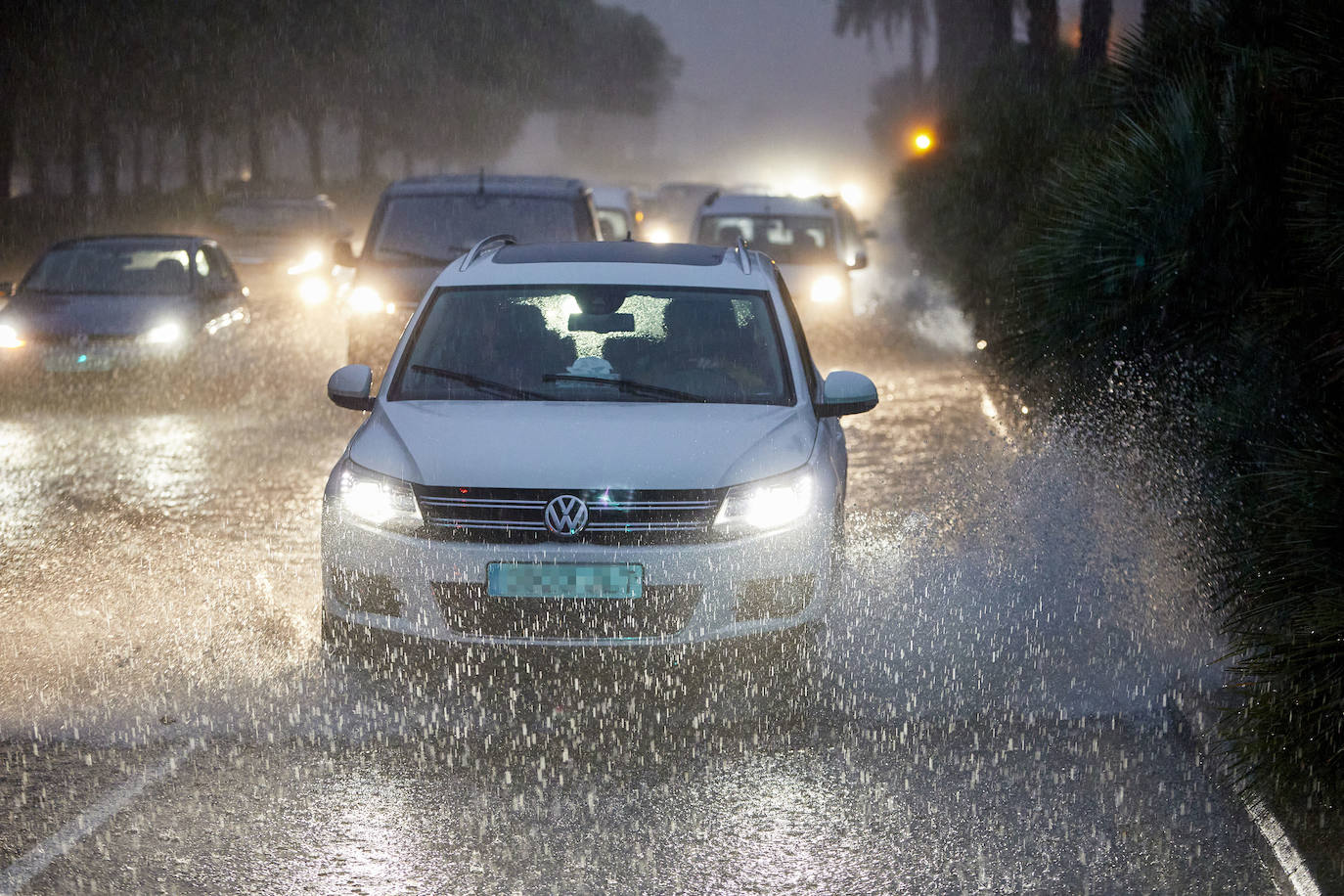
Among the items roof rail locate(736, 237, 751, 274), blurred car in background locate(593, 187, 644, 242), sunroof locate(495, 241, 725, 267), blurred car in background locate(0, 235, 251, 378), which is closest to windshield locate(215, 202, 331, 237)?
blurred car in background locate(593, 187, 644, 242)

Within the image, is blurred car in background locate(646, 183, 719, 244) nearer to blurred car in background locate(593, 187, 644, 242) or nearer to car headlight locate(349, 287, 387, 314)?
blurred car in background locate(593, 187, 644, 242)

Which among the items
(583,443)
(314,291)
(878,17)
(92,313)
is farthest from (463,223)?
(878,17)

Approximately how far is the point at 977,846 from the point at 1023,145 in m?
11.7

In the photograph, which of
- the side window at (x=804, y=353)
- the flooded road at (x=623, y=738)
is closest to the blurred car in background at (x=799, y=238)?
the flooded road at (x=623, y=738)

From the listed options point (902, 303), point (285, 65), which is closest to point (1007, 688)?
point (902, 303)

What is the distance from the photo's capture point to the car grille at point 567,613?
545 cm

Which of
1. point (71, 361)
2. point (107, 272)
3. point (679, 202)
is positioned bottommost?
point (679, 202)

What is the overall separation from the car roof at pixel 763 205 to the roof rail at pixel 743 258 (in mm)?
12274

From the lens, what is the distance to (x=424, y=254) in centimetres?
1354

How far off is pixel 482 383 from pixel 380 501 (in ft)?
3.37

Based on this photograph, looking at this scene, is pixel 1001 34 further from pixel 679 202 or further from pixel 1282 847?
pixel 1282 847

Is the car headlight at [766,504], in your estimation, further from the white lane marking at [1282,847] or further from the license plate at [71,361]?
the license plate at [71,361]

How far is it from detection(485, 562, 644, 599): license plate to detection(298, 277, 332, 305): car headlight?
853 inches

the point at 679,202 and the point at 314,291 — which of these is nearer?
the point at 314,291
